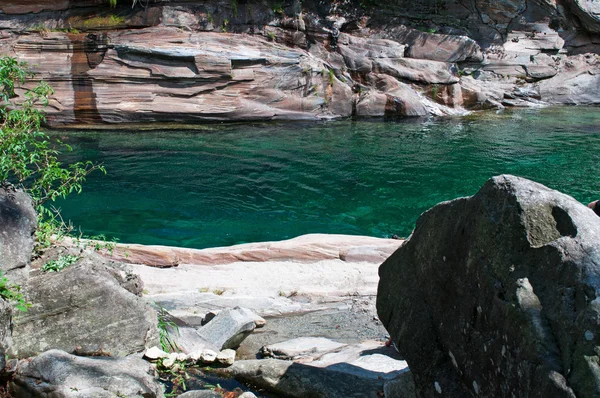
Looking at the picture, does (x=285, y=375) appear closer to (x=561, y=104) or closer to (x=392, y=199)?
(x=392, y=199)

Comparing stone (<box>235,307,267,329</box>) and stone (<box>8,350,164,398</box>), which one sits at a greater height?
stone (<box>8,350,164,398</box>)

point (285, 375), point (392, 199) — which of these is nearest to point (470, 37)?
point (392, 199)

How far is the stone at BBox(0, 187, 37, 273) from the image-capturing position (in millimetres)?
3932

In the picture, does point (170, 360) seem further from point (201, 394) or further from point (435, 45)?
point (435, 45)

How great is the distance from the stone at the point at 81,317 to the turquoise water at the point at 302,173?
4.77m

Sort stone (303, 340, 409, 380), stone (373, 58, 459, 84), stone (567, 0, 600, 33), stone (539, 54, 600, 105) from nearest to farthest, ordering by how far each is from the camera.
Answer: stone (303, 340, 409, 380), stone (373, 58, 459, 84), stone (539, 54, 600, 105), stone (567, 0, 600, 33)

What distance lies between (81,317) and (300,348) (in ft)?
5.56

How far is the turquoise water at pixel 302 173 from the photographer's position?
9.70 m

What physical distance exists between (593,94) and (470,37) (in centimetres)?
506

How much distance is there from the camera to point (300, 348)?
4.62 metres

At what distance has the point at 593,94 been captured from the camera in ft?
70.6

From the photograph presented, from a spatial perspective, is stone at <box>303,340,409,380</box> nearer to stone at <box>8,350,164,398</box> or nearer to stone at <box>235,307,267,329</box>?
stone at <box>235,307,267,329</box>

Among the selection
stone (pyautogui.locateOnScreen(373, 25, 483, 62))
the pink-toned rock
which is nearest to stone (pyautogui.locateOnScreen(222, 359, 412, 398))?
the pink-toned rock

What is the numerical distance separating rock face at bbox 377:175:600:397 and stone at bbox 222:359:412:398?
1.96 feet
